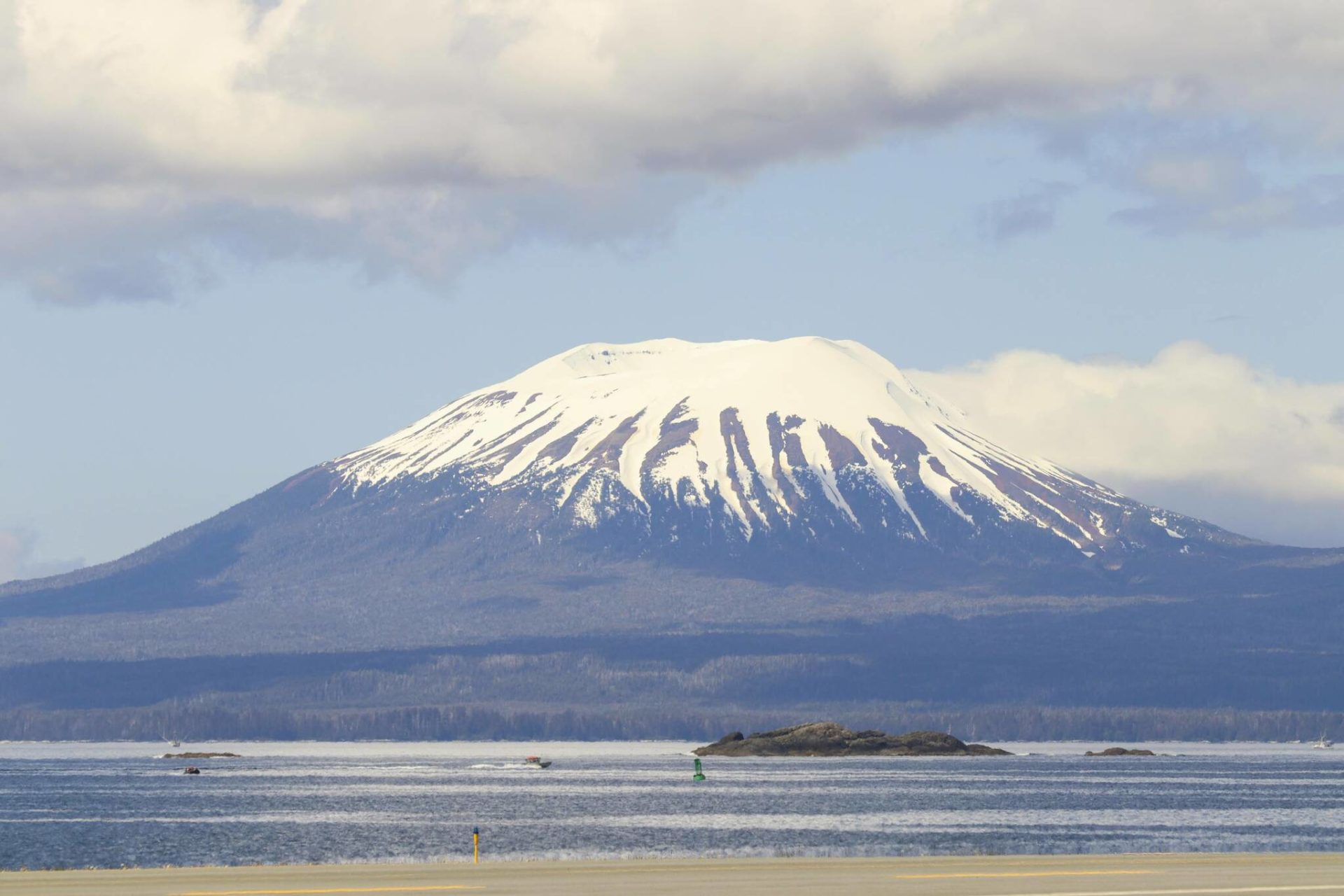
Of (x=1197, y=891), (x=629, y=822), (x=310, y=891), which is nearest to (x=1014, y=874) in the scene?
(x=1197, y=891)

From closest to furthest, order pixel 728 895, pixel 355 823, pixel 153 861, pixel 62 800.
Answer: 1. pixel 728 895
2. pixel 153 861
3. pixel 355 823
4. pixel 62 800

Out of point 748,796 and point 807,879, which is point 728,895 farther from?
point 748,796

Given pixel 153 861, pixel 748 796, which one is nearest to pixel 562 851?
pixel 153 861

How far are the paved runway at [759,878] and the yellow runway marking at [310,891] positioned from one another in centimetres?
7

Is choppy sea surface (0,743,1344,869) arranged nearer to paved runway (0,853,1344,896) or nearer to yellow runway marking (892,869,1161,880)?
paved runway (0,853,1344,896)

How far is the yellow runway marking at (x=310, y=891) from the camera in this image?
74.1 meters

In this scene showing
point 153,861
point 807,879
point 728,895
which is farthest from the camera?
point 153,861

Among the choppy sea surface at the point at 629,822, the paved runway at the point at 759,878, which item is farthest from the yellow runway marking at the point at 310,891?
the choppy sea surface at the point at 629,822

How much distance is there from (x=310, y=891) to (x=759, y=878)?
16.4 metres

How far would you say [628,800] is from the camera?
169375 mm

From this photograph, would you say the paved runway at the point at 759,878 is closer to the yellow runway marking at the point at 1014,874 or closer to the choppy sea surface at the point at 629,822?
the yellow runway marking at the point at 1014,874

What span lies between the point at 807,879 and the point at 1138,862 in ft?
54.0

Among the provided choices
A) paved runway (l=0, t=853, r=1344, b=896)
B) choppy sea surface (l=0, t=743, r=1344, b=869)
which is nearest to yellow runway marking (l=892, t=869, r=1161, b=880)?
paved runway (l=0, t=853, r=1344, b=896)

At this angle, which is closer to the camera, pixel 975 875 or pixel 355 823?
pixel 975 875
